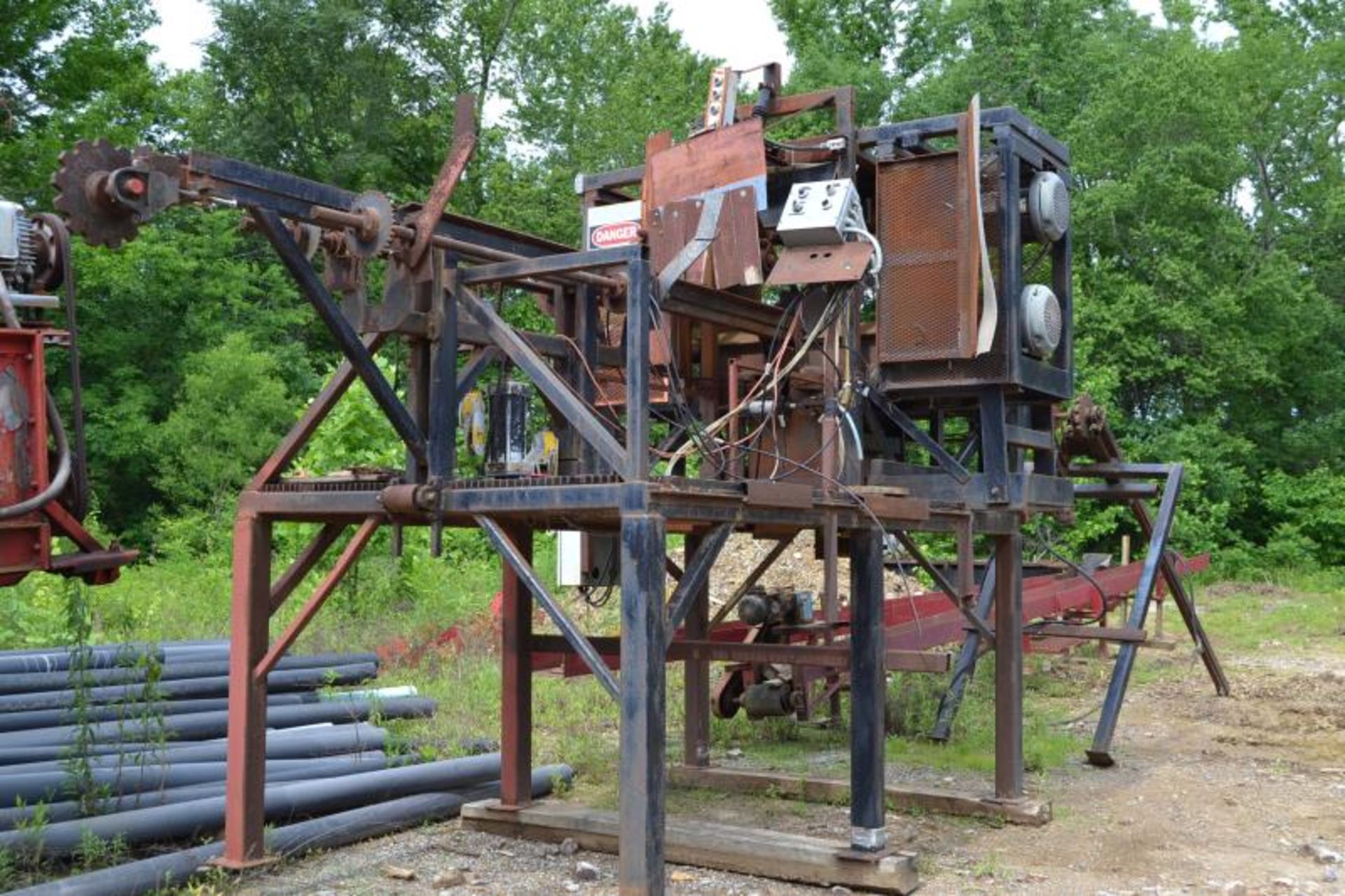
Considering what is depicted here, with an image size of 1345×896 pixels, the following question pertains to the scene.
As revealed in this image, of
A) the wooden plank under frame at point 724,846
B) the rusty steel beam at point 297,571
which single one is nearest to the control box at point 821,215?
the rusty steel beam at point 297,571

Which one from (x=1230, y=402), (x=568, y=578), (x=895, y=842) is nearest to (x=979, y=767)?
(x=895, y=842)

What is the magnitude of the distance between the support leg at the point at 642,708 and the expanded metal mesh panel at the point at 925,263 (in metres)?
2.92

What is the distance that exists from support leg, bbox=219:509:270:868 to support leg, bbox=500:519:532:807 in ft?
4.92

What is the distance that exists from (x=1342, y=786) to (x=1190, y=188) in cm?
1986

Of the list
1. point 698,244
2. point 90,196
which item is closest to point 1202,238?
point 698,244

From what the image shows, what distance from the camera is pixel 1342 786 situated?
9430 mm

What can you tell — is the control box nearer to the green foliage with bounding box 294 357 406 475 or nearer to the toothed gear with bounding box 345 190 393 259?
the toothed gear with bounding box 345 190 393 259

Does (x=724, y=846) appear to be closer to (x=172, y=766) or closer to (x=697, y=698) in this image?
(x=697, y=698)

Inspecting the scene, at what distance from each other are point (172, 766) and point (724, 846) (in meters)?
3.27

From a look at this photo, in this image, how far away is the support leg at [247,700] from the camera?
6695 millimetres

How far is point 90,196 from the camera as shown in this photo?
203 inches

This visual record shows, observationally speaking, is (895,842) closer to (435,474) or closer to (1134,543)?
(435,474)

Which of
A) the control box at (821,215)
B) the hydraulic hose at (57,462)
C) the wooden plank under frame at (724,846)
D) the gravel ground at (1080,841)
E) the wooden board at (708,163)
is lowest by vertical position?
the gravel ground at (1080,841)

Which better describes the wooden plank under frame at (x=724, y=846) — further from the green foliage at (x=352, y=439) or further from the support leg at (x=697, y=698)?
the green foliage at (x=352, y=439)
